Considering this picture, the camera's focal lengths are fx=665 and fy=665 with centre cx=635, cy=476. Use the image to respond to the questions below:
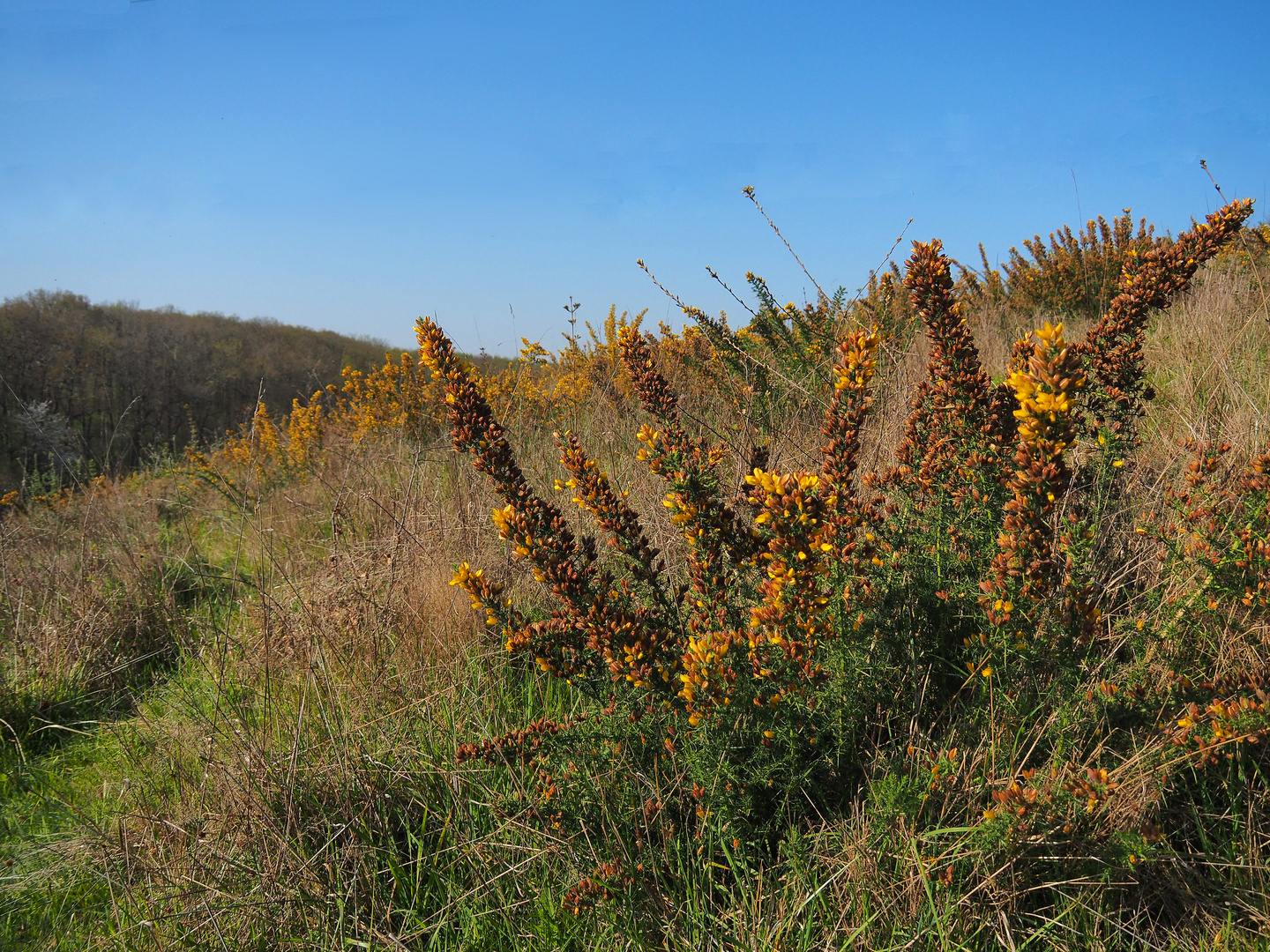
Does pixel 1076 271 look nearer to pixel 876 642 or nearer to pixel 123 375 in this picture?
pixel 876 642

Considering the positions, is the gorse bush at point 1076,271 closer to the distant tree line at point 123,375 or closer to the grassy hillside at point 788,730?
the grassy hillside at point 788,730

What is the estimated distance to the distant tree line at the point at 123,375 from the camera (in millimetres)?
19203

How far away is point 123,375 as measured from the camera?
76.5 ft

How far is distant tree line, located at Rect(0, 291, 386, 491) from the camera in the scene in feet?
63.0

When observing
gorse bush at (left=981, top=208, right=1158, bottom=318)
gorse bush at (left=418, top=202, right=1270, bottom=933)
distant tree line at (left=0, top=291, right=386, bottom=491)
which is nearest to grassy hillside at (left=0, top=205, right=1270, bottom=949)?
gorse bush at (left=418, top=202, right=1270, bottom=933)

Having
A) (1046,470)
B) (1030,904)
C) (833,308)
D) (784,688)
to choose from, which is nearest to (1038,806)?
(1030,904)

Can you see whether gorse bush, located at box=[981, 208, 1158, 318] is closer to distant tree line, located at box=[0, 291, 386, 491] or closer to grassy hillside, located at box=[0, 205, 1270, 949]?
grassy hillside, located at box=[0, 205, 1270, 949]

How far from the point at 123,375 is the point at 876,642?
28.7 m

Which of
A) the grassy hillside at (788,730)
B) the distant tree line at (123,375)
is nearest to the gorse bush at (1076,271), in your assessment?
the grassy hillside at (788,730)

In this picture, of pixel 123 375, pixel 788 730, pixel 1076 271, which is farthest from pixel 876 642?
pixel 123 375

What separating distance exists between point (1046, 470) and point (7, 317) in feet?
102

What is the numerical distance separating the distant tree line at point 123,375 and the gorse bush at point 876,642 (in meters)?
19.4

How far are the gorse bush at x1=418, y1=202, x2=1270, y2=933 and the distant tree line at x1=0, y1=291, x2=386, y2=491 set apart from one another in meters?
A: 19.4

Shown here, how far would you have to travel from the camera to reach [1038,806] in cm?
143
